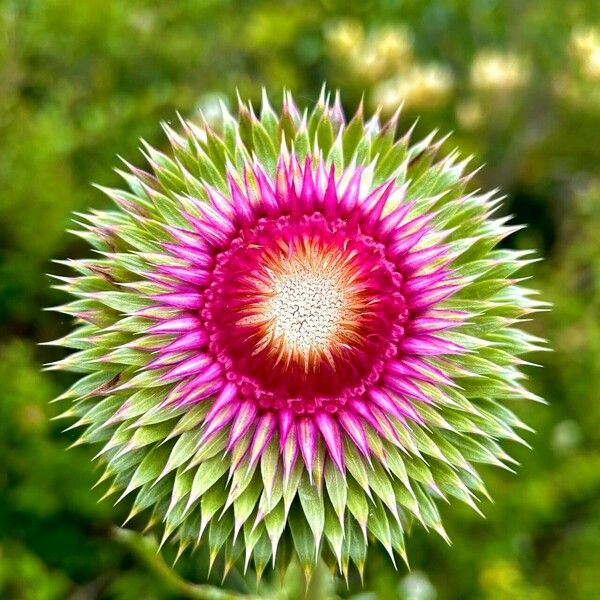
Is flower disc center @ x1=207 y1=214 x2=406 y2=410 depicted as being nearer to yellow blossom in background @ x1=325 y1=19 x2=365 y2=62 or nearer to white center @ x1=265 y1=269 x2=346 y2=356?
white center @ x1=265 y1=269 x2=346 y2=356

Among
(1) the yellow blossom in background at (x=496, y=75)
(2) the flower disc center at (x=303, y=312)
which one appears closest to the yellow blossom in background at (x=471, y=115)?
(1) the yellow blossom in background at (x=496, y=75)

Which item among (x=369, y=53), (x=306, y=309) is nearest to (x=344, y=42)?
(x=369, y=53)

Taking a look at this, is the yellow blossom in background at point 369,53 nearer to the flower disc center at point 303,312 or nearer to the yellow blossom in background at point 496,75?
the yellow blossom in background at point 496,75

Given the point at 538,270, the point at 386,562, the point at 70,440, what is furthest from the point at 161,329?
the point at 538,270

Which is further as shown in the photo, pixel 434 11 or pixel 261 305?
pixel 434 11

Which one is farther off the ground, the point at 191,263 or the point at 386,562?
the point at 191,263

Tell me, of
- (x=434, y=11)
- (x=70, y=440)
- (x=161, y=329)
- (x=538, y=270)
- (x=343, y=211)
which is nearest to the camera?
(x=161, y=329)

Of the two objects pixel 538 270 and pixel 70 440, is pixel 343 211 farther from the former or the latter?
pixel 538 270
